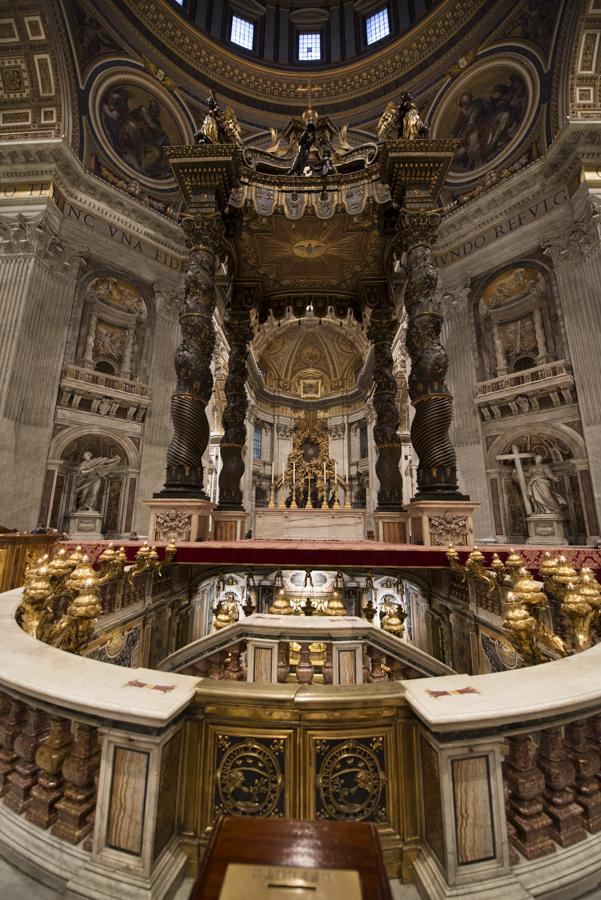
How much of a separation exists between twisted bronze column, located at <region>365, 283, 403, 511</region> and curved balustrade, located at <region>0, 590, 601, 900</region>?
7292 mm

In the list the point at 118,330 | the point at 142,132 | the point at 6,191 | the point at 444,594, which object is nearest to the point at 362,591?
the point at 444,594

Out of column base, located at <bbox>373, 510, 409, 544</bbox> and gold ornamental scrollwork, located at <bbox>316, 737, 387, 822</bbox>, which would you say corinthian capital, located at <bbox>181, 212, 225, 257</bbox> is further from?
gold ornamental scrollwork, located at <bbox>316, 737, 387, 822</bbox>

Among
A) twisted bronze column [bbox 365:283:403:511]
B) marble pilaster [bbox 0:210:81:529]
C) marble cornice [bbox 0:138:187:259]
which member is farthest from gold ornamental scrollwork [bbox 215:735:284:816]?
marble cornice [bbox 0:138:187:259]

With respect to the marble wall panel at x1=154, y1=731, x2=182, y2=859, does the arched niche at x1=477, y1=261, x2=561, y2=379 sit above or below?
above

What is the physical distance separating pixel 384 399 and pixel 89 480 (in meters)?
8.64

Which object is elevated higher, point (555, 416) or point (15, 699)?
point (555, 416)

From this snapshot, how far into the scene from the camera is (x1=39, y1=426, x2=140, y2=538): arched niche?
33.9ft

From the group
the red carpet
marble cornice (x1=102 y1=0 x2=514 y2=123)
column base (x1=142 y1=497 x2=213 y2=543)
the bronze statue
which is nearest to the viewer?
the red carpet

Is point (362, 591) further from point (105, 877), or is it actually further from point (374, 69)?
point (374, 69)

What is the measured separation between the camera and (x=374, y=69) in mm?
14820

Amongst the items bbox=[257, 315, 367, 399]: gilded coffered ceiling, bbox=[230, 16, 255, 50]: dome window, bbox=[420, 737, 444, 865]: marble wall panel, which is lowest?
bbox=[420, 737, 444, 865]: marble wall panel

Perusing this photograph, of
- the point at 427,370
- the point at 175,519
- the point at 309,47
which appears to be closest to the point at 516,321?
the point at 427,370

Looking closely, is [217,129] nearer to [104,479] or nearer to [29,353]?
[29,353]

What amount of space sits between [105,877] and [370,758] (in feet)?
2.75
